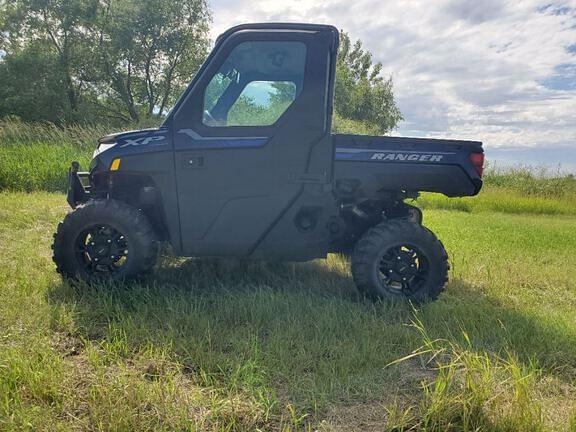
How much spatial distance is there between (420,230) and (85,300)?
2.71 m

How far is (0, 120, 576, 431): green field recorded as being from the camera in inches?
75.5

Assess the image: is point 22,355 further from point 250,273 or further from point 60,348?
point 250,273

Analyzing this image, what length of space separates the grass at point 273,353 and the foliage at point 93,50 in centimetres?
2794

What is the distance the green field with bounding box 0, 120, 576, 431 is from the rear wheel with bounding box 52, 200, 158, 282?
0.17 m

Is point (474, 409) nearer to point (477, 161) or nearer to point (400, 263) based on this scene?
point (400, 263)

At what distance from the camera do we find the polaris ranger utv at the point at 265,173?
132 inches

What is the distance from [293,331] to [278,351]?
0.98 feet

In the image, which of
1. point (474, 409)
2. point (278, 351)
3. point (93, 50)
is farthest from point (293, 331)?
point (93, 50)

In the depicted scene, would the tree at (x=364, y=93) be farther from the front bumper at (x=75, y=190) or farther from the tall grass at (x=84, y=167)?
the front bumper at (x=75, y=190)

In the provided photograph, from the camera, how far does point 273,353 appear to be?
2488 mm

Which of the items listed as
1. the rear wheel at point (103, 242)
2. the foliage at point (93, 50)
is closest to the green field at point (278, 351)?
the rear wheel at point (103, 242)

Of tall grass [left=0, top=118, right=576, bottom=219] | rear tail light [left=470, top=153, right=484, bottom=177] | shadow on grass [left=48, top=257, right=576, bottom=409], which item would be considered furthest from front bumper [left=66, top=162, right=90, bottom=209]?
tall grass [left=0, top=118, right=576, bottom=219]

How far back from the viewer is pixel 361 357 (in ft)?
8.07

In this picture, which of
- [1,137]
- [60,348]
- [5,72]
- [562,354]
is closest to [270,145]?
[60,348]
